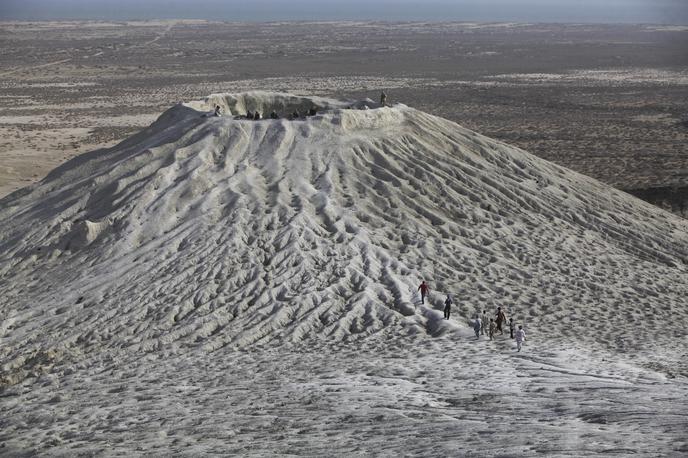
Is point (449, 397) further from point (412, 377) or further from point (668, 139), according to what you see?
point (668, 139)

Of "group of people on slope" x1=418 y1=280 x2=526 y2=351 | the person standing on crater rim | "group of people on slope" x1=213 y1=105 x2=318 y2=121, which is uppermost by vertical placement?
"group of people on slope" x1=213 y1=105 x2=318 y2=121

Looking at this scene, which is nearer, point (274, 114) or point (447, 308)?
point (447, 308)

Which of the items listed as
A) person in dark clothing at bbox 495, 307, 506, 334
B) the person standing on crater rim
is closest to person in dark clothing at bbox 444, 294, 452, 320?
the person standing on crater rim

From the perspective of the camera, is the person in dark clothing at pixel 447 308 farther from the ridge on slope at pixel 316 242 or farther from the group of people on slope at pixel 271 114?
the group of people on slope at pixel 271 114

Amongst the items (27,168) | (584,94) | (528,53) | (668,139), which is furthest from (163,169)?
(528,53)

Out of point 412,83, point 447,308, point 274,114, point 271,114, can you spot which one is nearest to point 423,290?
point 447,308

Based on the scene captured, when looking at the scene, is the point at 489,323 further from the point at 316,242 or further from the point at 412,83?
the point at 412,83

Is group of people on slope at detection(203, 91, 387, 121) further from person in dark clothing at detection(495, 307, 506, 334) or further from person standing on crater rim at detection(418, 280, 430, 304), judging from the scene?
person in dark clothing at detection(495, 307, 506, 334)
